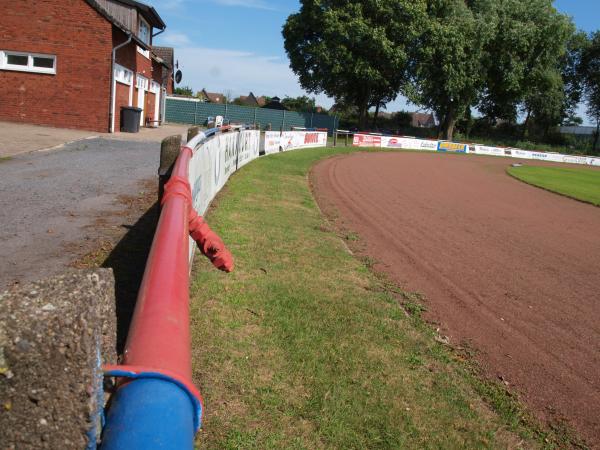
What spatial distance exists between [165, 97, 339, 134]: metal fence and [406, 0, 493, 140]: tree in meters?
9.47

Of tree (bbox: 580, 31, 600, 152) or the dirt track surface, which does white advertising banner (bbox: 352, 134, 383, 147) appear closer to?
the dirt track surface

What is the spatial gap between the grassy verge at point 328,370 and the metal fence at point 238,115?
36.7 m

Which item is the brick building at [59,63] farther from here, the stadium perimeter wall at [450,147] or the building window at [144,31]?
the stadium perimeter wall at [450,147]

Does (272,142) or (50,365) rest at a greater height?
(272,142)

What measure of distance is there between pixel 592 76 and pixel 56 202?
3151 inches

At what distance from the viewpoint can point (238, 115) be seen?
47531mm

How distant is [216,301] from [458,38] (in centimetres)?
5041

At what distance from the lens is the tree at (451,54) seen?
50188 millimetres

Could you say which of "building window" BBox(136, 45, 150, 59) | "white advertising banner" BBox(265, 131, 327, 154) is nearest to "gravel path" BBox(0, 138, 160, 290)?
"white advertising banner" BBox(265, 131, 327, 154)

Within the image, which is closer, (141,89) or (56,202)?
(56,202)

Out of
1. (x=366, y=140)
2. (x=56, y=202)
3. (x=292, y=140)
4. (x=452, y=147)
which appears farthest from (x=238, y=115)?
(x=56, y=202)

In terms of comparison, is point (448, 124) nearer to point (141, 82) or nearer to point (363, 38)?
point (363, 38)

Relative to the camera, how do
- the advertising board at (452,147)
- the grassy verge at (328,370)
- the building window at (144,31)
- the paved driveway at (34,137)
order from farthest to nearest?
the advertising board at (452,147)
the building window at (144,31)
the paved driveway at (34,137)
the grassy verge at (328,370)

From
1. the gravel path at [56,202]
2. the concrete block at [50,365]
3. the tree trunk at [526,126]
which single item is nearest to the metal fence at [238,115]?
the gravel path at [56,202]
